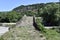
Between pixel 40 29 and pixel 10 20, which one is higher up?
pixel 40 29

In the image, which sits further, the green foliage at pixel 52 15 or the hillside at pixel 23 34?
the green foliage at pixel 52 15

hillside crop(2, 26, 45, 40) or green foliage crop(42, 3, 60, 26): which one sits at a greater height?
hillside crop(2, 26, 45, 40)

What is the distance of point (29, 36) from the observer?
9.25 metres

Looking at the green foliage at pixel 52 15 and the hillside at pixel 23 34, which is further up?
the hillside at pixel 23 34

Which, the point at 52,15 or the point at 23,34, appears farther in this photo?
the point at 52,15

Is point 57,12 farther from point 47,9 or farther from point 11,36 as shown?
point 11,36

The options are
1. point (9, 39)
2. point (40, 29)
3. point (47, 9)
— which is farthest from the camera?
point (47, 9)

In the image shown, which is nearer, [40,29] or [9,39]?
[9,39]

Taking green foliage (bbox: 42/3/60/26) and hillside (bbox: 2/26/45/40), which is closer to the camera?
hillside (bbox: 2/26/45/40)

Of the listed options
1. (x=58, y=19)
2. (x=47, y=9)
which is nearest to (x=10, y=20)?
(x=47, y=9)

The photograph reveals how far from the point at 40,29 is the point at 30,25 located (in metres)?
0.50

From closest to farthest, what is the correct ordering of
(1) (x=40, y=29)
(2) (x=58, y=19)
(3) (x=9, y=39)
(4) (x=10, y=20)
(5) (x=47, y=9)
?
(3) (x=9, y=39), (1) (x=40, y=29), (2) (x=58, y=19), (5) (x=47, y=9), (4) (x=10, y=20)

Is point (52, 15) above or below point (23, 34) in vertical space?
below

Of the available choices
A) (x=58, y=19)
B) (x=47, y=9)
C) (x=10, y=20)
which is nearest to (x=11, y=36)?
(x=58, y=19)
